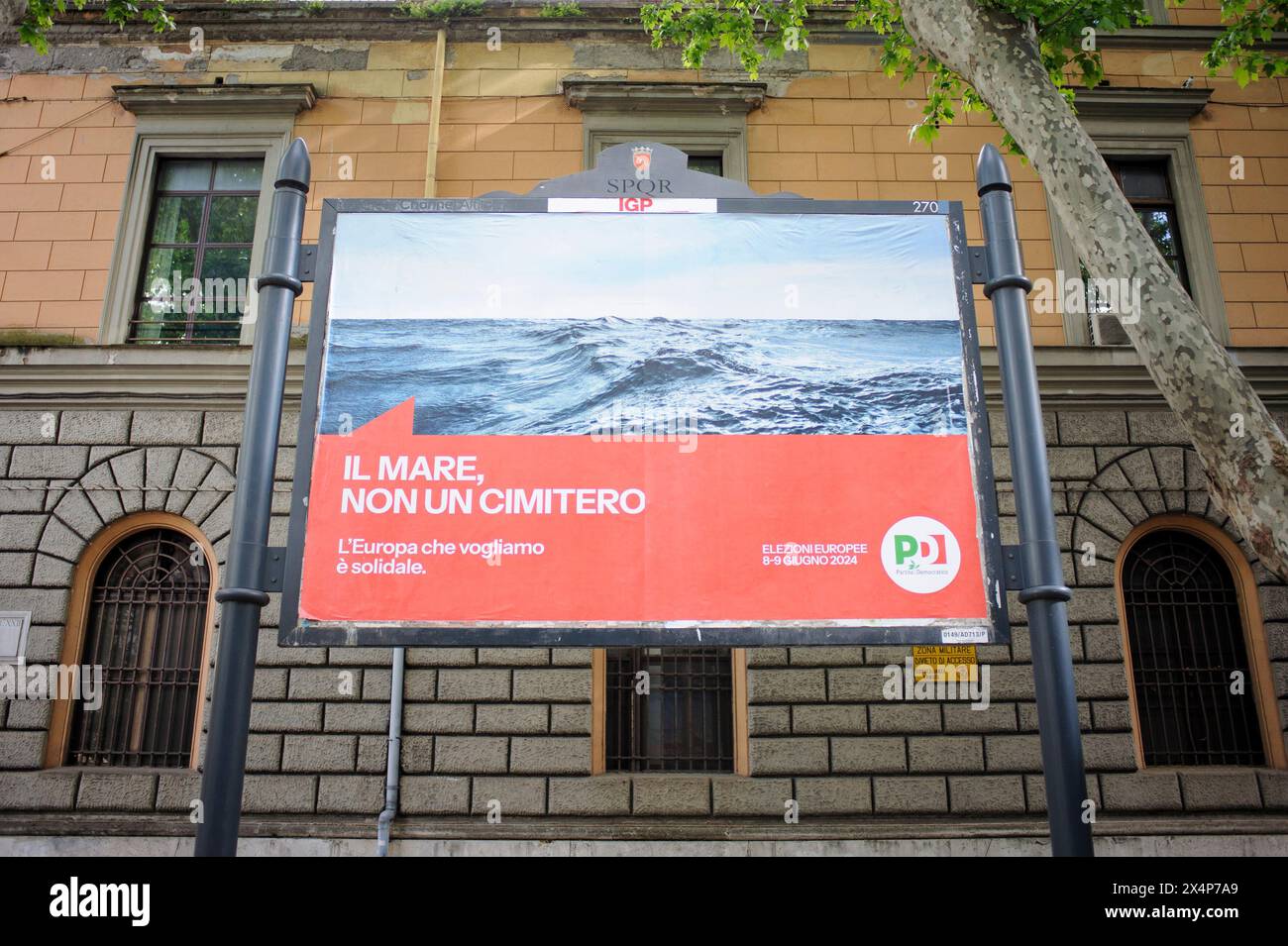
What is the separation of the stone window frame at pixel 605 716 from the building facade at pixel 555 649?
0.04 meters

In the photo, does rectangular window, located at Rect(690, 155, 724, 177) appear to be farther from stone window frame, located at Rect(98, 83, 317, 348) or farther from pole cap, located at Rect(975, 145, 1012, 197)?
pole cap, located at Rect(975, 145, 1012, 197)

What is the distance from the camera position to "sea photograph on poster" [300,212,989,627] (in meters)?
3.86

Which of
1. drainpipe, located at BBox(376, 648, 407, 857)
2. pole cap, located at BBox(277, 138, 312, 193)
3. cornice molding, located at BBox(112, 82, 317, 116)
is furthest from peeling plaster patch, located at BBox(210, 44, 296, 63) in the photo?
pole cap, located at BBox(277, 138, 312, 193)

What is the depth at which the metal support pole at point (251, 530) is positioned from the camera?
10.7 feet

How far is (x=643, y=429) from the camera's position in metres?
4.15

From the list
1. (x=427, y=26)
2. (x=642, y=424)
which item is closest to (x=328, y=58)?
(x=427, y=26)

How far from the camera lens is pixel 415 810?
7.97m

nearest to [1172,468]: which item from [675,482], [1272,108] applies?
[1272,108]

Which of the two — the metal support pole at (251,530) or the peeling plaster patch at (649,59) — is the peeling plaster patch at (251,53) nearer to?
the peeling plaster patch at (649,59)

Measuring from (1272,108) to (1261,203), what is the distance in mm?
1280

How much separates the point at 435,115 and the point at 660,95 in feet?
8.59

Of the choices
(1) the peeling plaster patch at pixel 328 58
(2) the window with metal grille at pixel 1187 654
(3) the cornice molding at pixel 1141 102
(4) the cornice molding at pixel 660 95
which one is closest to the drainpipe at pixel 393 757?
(4) the cornice molding at pixel 660 95

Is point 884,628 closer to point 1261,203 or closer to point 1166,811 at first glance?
point 1166,811

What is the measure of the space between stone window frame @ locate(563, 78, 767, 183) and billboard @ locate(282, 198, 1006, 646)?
6133 mm
